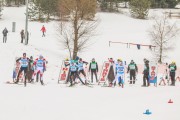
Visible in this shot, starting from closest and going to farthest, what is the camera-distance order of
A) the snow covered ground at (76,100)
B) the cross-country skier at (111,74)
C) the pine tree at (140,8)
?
the snow covered ground at (76,100) < the cross-country skier at (111,74) < the pine tree at (140,8)

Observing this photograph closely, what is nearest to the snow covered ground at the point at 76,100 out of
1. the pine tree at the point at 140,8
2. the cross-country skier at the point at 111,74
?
the cross-country skier at the point at 111,74

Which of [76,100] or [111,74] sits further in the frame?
[111,74]

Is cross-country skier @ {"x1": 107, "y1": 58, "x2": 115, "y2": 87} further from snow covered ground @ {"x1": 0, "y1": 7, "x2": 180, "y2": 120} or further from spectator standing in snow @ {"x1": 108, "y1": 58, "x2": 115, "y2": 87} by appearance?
snow covered ground @ {"x1": 0, "y1": 7, "x2": 180, "y2": 120}

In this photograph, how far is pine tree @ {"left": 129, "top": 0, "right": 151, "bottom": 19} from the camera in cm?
6550

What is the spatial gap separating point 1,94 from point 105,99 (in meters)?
4.41

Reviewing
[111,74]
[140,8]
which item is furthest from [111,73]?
[140,8]

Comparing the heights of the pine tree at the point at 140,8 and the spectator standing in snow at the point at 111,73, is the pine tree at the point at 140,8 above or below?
above

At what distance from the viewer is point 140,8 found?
6625 centimetres

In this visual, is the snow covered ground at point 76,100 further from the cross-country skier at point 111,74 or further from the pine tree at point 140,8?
the pine tree at point 140,8

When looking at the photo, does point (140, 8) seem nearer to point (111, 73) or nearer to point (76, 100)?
point (111, 73)

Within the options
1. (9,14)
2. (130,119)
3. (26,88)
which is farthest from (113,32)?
(130,119)

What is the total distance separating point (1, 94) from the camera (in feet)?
59.7

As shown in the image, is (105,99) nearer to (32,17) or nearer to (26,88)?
(26,88)

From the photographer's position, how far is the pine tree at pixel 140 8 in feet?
215
